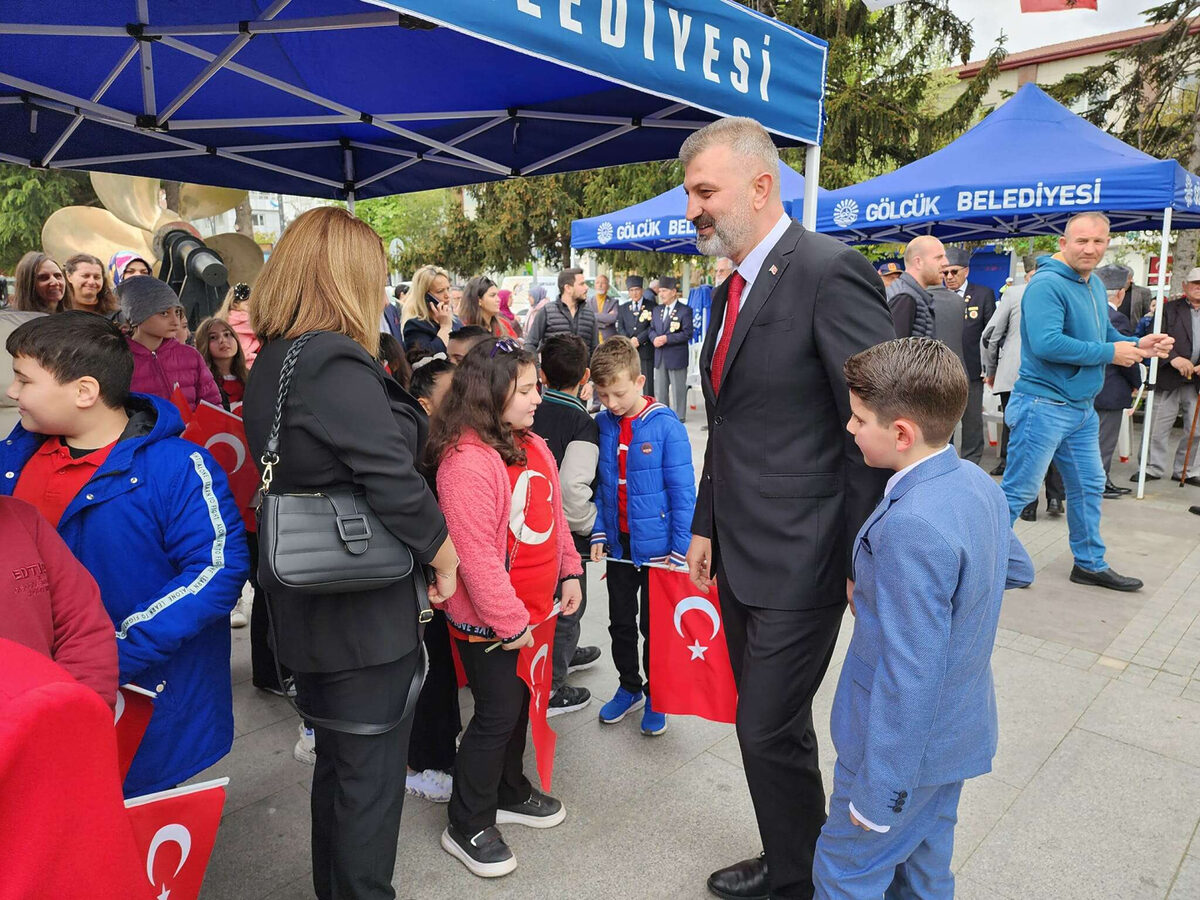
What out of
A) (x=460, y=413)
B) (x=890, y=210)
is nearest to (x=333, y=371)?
(x=460, y=413)

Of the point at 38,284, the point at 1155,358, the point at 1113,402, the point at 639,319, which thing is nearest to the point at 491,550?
the point at 38,284

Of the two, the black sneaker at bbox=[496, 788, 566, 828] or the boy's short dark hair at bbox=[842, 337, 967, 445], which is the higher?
the boy's short dark hair at bbox=[842, 337, 967, 445]

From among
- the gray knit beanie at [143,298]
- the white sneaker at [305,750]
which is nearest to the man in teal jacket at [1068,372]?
the white sneaker at [305,750]

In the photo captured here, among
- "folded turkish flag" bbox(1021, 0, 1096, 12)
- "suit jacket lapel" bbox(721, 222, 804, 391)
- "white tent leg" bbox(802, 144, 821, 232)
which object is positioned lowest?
"suit jacket lapel" bbox(721, 222, 804, 391)

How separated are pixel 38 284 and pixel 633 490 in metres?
3.55

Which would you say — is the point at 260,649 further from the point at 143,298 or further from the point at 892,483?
the point at 892,483

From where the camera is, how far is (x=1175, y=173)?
20.4 ft

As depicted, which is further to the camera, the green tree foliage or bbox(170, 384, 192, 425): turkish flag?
the green tree foliage

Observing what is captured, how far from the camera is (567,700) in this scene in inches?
135

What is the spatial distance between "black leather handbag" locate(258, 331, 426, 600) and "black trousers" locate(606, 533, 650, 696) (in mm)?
1581

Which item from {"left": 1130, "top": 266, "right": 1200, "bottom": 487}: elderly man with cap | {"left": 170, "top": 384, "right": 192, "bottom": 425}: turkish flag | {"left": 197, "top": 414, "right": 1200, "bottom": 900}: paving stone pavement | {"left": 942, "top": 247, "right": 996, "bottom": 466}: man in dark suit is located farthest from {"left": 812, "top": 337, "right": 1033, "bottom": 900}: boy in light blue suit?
{"left": 1130, "top": 266, "right": 1200, "bottom": 487}: elderly man with cap

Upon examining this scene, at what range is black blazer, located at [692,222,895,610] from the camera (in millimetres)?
1961

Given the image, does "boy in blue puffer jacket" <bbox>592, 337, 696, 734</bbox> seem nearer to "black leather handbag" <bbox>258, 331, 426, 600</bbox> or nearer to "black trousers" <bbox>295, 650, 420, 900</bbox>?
"black trousers" <bbox>295, 650, 420, 900</bbox>

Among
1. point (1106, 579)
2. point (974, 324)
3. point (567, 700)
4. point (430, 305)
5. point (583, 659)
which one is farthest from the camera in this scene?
point (974, 324)
